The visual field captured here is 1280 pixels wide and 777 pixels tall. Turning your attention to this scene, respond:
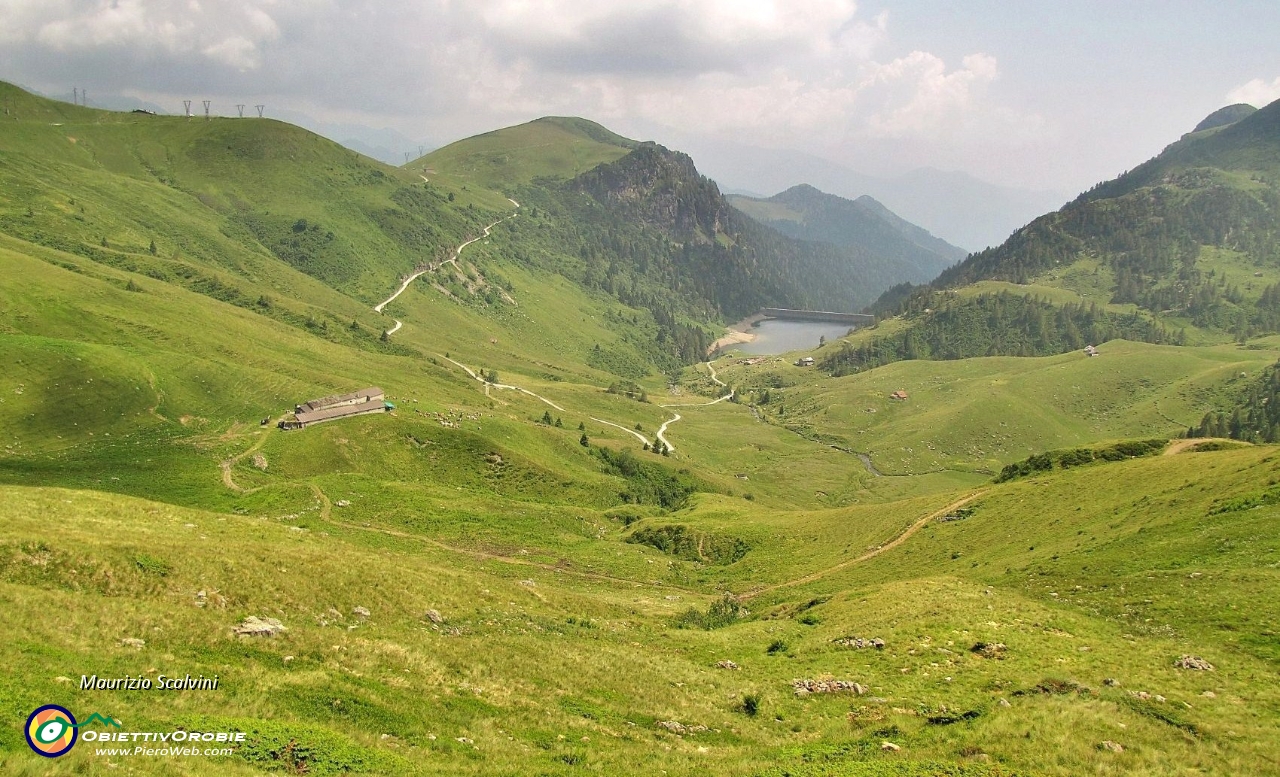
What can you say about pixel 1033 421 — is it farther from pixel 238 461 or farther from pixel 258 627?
pixel 258 627

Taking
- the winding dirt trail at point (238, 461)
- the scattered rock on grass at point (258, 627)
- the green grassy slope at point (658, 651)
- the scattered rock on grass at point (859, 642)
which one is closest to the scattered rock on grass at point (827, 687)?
the green grassy slope at point (658, 651)

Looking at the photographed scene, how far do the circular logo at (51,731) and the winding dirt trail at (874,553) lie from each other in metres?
45.4

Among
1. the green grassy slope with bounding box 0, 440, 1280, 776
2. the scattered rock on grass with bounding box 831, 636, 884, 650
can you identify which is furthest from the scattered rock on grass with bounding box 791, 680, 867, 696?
the scattered rock on grass with bounding box 831, 636, 884, 650

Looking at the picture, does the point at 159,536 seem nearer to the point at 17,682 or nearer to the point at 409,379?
the point at 17,682

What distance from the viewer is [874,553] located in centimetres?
5822

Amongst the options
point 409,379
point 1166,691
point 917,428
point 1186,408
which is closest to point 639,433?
point 409,379

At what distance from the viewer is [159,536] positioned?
33.5 metres

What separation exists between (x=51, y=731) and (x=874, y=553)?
55.2 metres

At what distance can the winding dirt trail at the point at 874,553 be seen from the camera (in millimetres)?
55344

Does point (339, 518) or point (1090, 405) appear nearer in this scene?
point (339, 518)

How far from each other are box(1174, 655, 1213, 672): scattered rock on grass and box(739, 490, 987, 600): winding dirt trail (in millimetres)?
28937

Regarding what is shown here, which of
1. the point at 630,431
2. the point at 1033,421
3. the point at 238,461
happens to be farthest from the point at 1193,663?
the point at 1033,421

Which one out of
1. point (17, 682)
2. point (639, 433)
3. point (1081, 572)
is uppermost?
point (17, 682)

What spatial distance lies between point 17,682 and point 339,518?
43601 mm
